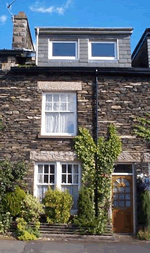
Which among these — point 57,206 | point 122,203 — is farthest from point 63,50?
point 122,203

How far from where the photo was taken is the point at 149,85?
10977 mm

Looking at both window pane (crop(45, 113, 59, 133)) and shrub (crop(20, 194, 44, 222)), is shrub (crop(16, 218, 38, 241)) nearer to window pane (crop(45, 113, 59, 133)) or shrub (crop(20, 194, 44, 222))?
shrub (crop(20, 194, 44, 222))

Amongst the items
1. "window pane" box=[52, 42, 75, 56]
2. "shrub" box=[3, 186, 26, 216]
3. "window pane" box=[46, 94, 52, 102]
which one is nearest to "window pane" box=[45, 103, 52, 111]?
"window pane" box=[46, 94, 52, 102]

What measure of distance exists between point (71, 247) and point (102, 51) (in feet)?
26.0

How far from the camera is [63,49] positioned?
11.8 meters

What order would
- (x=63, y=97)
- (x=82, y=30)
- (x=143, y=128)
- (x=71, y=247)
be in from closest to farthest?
(x=71, y=247)
(x=143, y=128)
(x=63, y=97)
(x=82, y=30)

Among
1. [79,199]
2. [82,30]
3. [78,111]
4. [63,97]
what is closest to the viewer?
[79,199]

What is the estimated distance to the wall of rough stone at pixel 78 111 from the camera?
10.4 metres

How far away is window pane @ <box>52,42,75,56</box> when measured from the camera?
461 inches

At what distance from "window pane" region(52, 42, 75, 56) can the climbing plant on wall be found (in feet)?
11.8

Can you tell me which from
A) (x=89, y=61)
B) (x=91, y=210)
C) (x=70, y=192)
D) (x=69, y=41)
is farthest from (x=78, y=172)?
(x=69, y=41)

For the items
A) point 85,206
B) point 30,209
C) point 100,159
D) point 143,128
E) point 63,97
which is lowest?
point 30,209

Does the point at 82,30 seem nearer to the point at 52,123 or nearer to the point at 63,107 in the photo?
the point at 63,107

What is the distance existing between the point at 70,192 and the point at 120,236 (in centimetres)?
239
